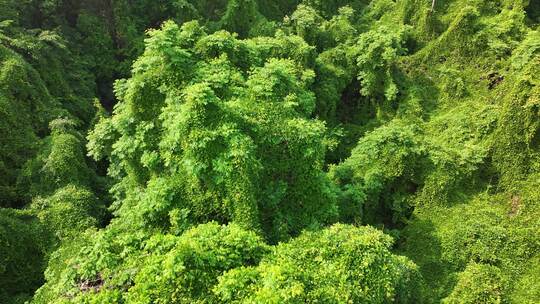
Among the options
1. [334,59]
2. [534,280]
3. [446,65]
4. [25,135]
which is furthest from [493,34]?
[25,135]

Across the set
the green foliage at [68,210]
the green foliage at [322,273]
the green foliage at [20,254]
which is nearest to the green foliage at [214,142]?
the green foliage at [68,210]

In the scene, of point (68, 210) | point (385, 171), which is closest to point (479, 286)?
point (385, 171)

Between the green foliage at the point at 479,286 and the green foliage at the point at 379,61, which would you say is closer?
the green foliage at the point at 479,286

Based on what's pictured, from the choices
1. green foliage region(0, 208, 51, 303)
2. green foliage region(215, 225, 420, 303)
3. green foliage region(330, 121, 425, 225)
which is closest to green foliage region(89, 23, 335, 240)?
green foliage region(215, 225, 420, 303)

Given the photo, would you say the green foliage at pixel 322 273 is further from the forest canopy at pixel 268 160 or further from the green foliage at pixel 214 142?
the green foliage at pixel 214 142

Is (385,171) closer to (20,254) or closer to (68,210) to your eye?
(68,210)

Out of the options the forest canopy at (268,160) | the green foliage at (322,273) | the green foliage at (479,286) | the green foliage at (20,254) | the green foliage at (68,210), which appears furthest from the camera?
the green foliage at (68,210)
